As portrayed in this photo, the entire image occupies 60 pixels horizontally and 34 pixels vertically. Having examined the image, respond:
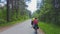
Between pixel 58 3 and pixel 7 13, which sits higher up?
pixel 58 3

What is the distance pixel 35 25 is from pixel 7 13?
24.6 m

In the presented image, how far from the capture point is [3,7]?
42.5 m

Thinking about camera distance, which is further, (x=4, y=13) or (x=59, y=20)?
(x=4, y=13)

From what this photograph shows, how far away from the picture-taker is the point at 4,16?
132ft

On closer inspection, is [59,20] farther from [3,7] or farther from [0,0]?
[0,0]

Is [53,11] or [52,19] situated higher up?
[53,11]

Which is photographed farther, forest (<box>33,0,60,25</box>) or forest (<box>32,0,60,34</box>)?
forest (<box>33,0,60,25</box>)

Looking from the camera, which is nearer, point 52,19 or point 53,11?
point 53,11

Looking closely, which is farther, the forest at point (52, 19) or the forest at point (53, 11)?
the forest at point (53, 11)

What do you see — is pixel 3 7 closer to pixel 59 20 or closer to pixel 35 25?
pixel 59 20

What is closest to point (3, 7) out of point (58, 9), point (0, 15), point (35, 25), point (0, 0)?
point (0, 15)

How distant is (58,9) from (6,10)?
50.5 feet

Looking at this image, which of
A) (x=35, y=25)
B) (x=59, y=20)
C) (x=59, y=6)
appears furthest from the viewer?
(x=59, y=6)

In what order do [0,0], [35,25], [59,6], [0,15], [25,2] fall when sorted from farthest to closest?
[25,2] → [0,0] → [0,15] → [59,6] → [35,25]
